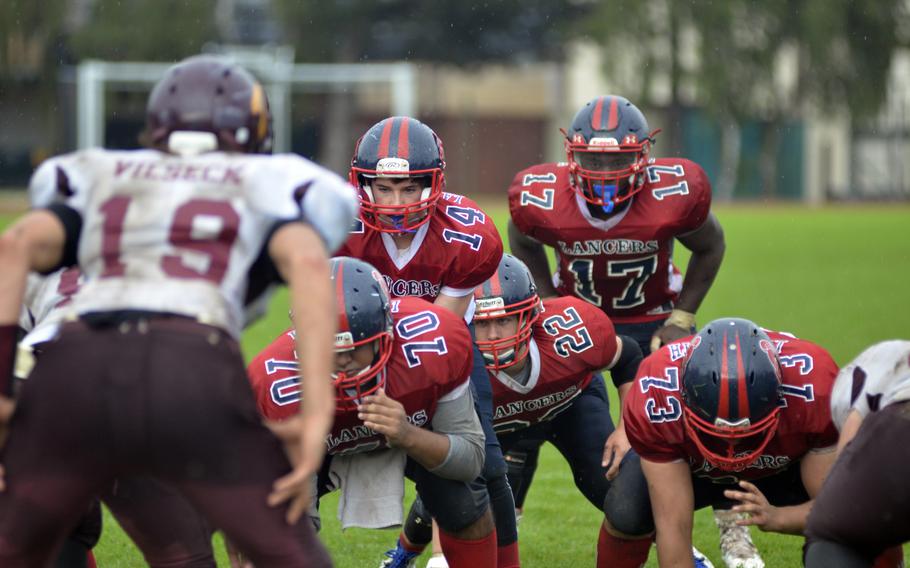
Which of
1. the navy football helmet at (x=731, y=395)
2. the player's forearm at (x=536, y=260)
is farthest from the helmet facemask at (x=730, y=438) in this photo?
the player's forearm at (x=536, y=260)

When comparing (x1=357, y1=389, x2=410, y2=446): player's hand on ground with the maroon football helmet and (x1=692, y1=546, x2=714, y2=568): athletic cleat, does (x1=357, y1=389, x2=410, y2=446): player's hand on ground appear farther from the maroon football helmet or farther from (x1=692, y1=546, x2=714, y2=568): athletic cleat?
(x1=692, y1=546, x2=714, y2=568): athletic cleat

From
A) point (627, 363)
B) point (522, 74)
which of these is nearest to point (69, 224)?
point (627, 363)

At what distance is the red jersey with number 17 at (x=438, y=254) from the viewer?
4.75 m

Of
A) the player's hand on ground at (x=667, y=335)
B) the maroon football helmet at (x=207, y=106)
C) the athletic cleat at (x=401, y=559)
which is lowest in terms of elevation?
the athletic cleat at (x=401, y=559)

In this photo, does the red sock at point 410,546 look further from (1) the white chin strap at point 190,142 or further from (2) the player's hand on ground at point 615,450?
(1) the white chin strap at point 190,142

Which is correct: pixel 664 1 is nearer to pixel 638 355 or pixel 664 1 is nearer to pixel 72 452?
pixel 638 355

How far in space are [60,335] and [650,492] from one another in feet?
6.33

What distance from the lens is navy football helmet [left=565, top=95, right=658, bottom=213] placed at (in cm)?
548

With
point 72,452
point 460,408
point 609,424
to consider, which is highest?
point 72,452

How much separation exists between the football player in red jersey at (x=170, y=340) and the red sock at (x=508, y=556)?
1.82m

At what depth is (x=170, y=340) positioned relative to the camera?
268cm

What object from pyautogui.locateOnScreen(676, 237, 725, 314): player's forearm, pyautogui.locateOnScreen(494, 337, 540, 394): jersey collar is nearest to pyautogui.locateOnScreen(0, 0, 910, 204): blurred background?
pyautogui.locateOnScreen(676, 237, 725, 314): player's forearm

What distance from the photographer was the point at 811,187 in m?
36.2

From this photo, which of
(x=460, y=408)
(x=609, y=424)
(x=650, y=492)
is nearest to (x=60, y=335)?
(x=460, y=408)
